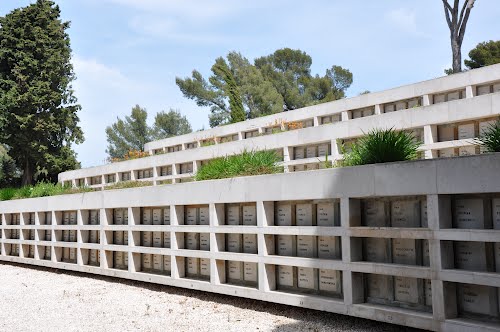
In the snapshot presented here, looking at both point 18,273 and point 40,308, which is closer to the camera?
point 40,308

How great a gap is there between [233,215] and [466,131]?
20.3 ft

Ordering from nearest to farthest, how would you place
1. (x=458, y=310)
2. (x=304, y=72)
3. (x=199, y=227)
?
(x=458, y=310), (x=199, y=227), (x=304, y=72)

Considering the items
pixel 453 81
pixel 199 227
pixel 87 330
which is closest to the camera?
pixel 87 330

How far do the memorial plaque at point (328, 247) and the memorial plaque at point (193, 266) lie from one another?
11.6 ft

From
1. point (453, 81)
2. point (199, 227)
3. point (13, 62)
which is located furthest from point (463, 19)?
point (13, 62)

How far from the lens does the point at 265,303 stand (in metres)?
9.81

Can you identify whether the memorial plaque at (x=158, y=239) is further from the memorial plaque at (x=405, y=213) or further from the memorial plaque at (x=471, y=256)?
the memorial plaque at (x=471, y=256)

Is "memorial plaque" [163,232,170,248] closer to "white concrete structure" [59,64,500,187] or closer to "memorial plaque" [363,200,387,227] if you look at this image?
"white concrete structure" [59,64,500,187]

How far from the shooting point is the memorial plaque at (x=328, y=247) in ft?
27.5

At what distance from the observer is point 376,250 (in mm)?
7812

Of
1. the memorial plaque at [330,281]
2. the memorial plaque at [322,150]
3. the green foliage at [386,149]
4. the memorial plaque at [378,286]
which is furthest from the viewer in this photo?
the memorial plaque at [322,150]

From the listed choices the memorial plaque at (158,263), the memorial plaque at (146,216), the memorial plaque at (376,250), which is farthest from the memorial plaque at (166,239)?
the memorial plaque at (376,250)

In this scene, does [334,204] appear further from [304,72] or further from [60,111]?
[304,72]

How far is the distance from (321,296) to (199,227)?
337cm
